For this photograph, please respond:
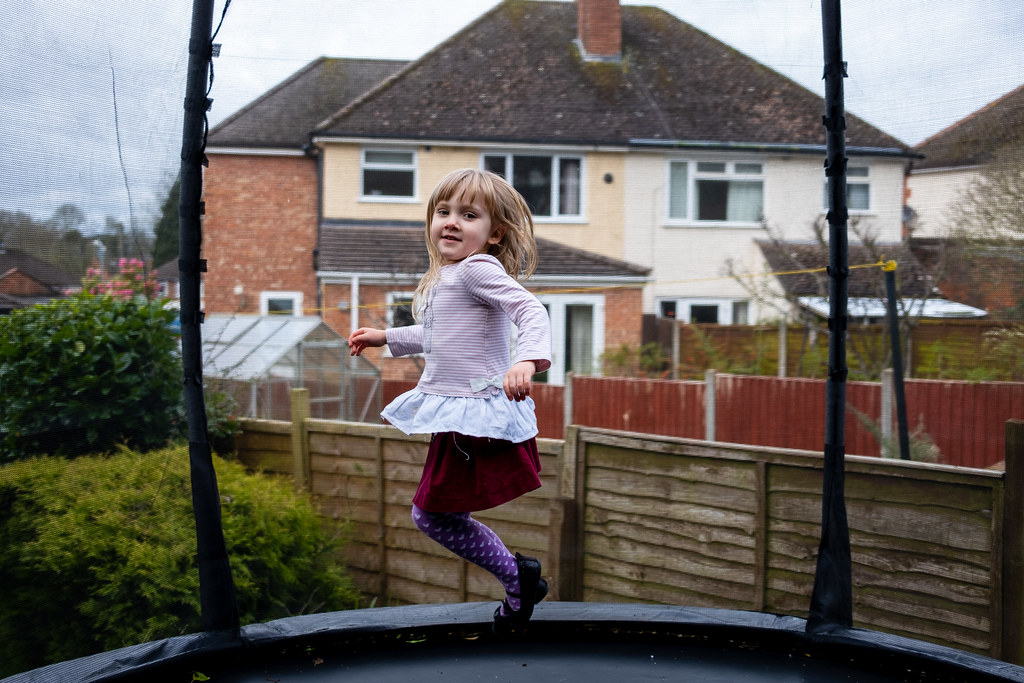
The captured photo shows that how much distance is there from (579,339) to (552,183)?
1.11 m

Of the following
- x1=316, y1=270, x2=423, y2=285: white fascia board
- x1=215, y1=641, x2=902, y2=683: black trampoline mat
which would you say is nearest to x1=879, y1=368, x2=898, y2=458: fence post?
x1=215, y1=641, x2=902, y2=683: black trampoline mat

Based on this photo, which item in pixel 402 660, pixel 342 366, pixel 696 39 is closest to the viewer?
pixel 402 660

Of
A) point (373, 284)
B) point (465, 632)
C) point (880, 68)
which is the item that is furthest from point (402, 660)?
point (373, 284)

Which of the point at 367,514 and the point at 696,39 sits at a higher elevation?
the point at 696,39

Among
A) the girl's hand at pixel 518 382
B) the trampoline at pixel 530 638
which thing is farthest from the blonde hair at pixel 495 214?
the trampoline at pixel 530 638

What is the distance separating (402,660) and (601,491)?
92 centimetres

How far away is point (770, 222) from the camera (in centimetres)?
406

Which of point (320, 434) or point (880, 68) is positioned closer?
point (880, 68)

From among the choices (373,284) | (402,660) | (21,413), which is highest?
(373,284)

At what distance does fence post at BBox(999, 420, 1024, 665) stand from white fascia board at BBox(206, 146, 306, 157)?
105 inches

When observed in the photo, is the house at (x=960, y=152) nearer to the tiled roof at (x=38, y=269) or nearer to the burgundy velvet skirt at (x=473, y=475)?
the burgundy velvet skirt at (x=473, y=475)

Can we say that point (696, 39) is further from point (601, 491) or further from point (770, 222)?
point (770, 222)

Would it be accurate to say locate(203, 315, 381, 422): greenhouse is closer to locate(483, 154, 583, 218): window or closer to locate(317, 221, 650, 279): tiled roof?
locate(317, 221, 650, 279): tiled roof

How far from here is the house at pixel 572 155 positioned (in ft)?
9.05
